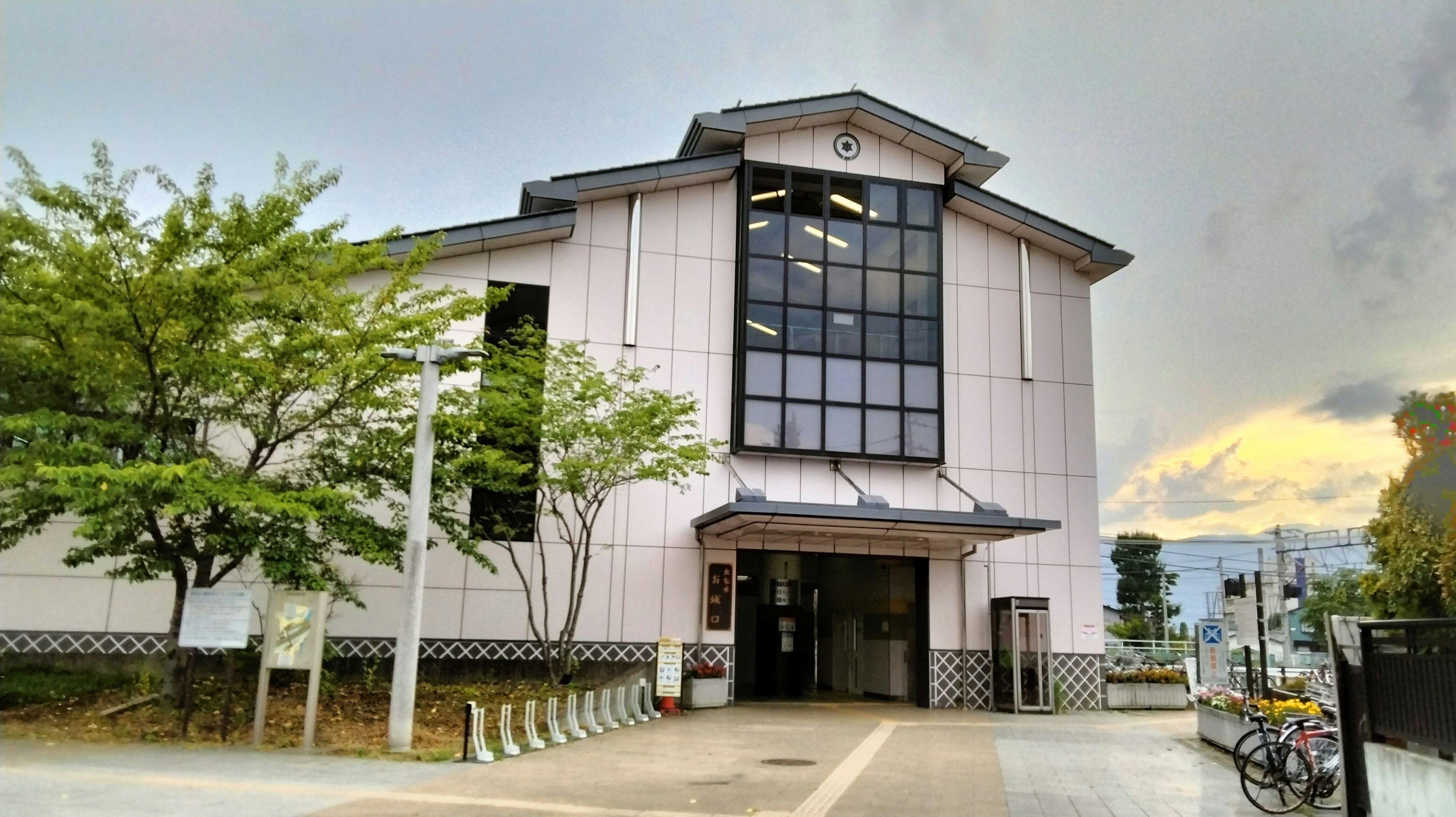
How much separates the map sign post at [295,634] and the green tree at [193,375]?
63cm

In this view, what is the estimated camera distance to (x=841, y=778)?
12102mm

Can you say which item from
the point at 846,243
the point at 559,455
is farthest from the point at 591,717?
the point at 846,243

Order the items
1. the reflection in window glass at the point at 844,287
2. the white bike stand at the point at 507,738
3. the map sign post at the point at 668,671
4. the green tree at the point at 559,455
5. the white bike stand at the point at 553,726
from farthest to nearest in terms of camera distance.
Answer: the reflection in window glass at the point at 844,287 → the map sign post at the point at 668,671 → the green tree at the point at 559,455 → the white bike stand at the point at 553,726 → the white bike stand at the point at 507,738

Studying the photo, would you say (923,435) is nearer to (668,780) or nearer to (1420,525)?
(1420,525)

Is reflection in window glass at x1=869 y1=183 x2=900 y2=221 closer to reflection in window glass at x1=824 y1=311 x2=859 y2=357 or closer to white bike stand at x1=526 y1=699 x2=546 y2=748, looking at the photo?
reflection in window glass at x1=824 y1=311 x2=859 y2=357

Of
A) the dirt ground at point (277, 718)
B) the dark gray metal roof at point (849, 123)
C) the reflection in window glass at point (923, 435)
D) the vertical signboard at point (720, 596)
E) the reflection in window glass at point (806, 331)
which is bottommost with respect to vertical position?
the dirt ground at point (277, 718)

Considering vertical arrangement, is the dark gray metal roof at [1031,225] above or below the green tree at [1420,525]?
above

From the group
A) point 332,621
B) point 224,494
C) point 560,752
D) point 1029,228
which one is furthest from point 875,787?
point 1029,228

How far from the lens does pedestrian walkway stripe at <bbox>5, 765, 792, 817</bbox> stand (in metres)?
9.60

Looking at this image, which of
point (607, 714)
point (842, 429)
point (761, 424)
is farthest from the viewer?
point (842, 429)

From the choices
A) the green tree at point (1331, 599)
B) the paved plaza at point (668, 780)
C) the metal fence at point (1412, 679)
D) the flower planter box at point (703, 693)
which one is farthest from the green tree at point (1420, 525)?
the green tree at point (1331, 599)

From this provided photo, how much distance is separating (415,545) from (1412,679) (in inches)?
450

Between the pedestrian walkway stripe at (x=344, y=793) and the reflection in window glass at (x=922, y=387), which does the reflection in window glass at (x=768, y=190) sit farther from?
the pedestrian walkway stripe at (x=344, y=793)

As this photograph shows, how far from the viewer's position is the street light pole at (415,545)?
1335 cm
